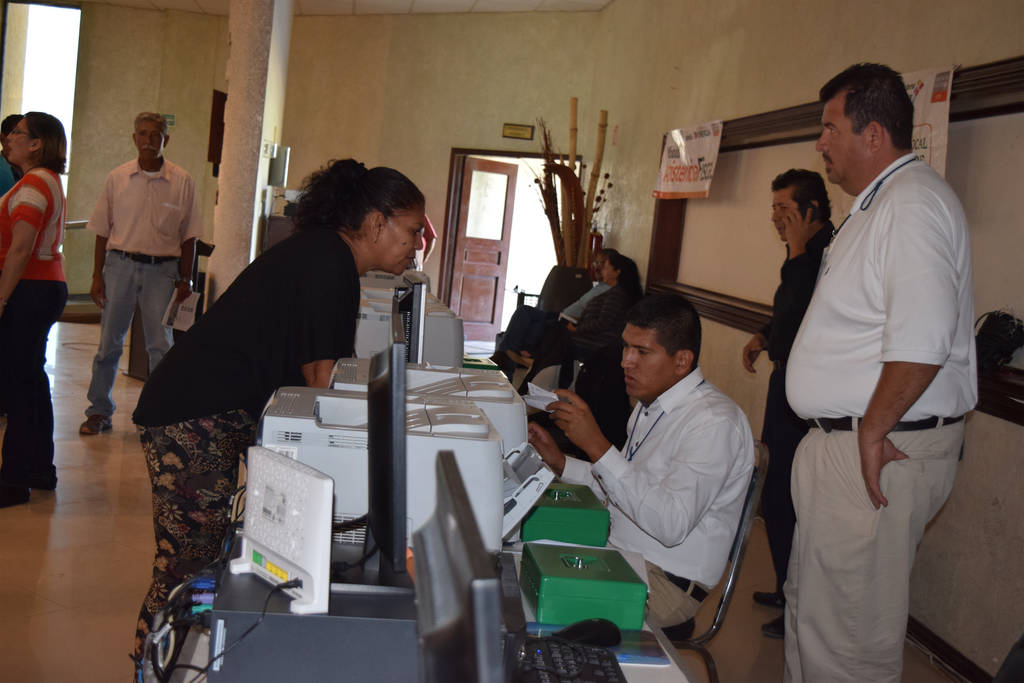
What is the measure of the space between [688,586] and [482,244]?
818 cm

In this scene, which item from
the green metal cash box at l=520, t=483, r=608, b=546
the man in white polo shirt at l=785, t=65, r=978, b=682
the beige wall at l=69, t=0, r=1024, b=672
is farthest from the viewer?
the beige wall at l=69, t=0, r=1024, b=672

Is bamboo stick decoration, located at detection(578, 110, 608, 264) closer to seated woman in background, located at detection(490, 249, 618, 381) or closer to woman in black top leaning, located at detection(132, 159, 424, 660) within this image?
seated woman in background, located at detection(490, 249, 618, 381)

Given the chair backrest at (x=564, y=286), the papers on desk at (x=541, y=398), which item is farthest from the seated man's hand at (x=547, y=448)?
the chair backrest at (x=564, y=286)

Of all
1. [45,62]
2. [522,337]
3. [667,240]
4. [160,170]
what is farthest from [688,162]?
[45,62]

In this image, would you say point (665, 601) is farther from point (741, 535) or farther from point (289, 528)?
point (289, 528)

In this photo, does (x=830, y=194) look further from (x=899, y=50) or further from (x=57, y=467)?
(x=57, y=467)

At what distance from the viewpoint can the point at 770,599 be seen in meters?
3.56

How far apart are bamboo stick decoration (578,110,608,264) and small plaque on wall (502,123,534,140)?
47.1 inches

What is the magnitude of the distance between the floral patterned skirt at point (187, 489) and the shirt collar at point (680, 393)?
1.00m

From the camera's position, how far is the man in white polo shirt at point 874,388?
6.55ft

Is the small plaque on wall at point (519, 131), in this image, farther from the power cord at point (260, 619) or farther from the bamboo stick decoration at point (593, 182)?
the power cord at point (260, 619)

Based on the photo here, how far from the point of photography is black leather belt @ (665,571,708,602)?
218 centimetres

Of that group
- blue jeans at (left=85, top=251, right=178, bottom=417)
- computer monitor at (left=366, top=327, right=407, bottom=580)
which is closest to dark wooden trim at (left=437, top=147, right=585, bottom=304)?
blue jeans at (left=85, top=251, right=178, bottom=417)

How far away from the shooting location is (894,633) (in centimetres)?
212
